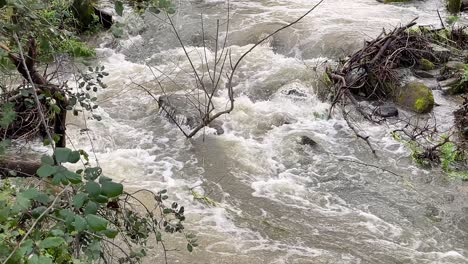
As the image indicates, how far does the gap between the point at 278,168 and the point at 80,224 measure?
199 inches

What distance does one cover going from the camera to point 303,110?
306 inches

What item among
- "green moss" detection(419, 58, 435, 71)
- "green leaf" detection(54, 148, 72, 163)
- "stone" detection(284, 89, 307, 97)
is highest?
"green leaf" detection(54, 148, 72, 163)

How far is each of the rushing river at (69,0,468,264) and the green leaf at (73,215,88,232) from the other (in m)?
3.19

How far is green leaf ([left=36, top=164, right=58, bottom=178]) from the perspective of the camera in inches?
53.6

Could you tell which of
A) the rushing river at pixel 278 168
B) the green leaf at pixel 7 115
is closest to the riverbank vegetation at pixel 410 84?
the rushing river at pixel 278 168

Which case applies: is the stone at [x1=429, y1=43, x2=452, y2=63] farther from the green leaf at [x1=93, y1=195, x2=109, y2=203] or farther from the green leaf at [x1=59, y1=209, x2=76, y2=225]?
the green leaf at [x1=59, y1=209, x2=76, y2=225]

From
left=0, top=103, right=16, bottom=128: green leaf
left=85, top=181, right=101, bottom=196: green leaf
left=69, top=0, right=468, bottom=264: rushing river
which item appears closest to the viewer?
left=85, top=181, right=101, bottom=196: green leaf

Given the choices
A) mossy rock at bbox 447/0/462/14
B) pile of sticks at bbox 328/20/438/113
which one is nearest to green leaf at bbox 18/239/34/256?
pile of sticks at bbox 328/20/438/113

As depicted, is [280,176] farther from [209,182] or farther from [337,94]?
[337,94]

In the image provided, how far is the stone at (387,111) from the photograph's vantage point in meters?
7.63

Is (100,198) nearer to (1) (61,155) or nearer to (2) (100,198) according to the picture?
(2) (100,198)

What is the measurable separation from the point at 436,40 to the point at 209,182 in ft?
18.9

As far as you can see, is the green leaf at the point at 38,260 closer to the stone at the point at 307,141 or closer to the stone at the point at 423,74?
the stone at the point at 307,141

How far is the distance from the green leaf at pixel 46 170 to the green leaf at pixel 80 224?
0.15 meters
